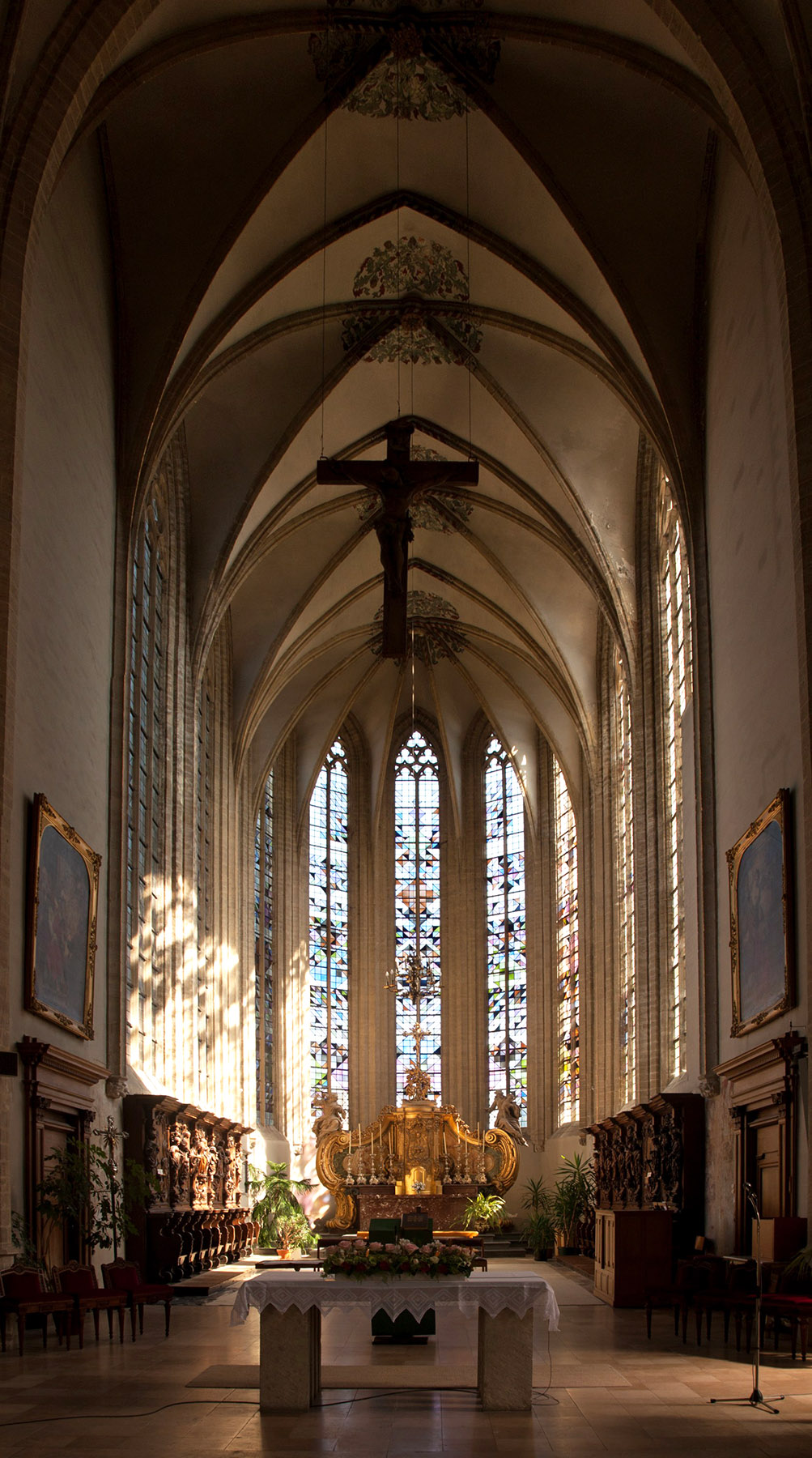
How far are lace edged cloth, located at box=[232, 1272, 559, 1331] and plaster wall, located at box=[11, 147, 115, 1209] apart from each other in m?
4.51

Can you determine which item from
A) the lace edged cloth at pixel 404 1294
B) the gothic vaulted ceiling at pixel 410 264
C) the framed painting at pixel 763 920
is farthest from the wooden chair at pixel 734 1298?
the gothic vaulted ceiling at pixel 410 264

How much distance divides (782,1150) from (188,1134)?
9.71 meters

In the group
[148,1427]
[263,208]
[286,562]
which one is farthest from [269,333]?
[148,1427]

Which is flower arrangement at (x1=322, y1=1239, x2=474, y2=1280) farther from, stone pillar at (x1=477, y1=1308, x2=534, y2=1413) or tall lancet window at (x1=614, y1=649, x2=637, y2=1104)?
tall lancet window at (x1=614, y1=649, x2=637, y2=1104)

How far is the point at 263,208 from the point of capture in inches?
664

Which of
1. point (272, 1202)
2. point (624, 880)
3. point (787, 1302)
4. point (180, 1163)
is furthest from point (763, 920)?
point (272, 1202)

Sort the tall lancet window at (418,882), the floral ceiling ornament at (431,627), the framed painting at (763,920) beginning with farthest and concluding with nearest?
the tall lancet window at (418,882)
the floral ceiling ornament at (431,627)
the framed painting at (763,920)

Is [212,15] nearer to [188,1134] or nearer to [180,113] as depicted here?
[180,113]

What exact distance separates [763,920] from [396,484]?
5284 millimetres

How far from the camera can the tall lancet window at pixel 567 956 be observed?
28.4 meters

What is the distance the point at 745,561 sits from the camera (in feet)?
47.8

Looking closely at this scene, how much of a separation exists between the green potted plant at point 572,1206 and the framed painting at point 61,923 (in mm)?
11759

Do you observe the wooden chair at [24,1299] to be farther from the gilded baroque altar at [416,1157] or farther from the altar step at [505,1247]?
the gilded baroque altar at [416,1157]

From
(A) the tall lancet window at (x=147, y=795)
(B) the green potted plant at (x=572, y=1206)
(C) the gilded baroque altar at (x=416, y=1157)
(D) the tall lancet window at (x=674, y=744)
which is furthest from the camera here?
(C) the gilded baroque altar at (x=416, y=1157)
